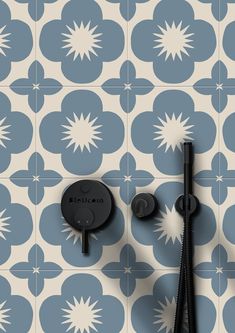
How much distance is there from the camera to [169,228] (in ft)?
4.08

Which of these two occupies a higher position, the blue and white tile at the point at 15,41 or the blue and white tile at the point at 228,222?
the blue and white tile at the point at 15,41

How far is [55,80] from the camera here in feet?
4.13

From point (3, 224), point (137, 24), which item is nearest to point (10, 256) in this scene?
point (3, 224)

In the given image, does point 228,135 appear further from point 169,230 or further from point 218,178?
point 169,230

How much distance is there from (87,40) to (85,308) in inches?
24.9

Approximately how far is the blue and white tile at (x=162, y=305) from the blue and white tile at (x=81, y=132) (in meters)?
0.29

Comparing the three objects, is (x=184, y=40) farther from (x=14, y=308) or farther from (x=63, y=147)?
(x=14, y=308)

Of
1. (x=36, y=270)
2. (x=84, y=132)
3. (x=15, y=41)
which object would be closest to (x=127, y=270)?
(x=36, y=270)

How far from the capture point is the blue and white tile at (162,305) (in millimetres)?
1236

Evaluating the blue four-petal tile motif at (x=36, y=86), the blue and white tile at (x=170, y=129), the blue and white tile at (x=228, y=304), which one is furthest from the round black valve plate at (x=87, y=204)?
the blue and white tile at (x=228, y=304)

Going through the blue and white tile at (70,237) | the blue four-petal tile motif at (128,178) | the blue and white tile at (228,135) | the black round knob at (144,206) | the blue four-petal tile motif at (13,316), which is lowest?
the blue four-petal tile motif at (13,316)

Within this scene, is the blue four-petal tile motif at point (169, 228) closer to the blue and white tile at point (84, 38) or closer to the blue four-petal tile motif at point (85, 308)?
the blue four-petal tile motif at point (85, 308)

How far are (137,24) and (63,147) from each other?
338mm

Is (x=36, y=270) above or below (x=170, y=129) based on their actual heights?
below
